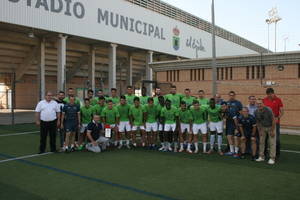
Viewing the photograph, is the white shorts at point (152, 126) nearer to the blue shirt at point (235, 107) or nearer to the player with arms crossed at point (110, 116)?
the player with arms crossed at point (110, 116)

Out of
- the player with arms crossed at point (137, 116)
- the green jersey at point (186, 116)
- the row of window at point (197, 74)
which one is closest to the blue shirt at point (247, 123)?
the green jersey at point (186, 116)

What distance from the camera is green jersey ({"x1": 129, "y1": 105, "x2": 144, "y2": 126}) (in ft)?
31.4

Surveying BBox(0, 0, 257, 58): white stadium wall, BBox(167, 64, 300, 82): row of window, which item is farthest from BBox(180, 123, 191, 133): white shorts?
BBox(0, 0, 257, 58): white stadium wall

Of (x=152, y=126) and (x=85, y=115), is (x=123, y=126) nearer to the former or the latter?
(x=152, y=126)

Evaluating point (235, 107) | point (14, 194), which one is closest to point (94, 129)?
point (14, 194)

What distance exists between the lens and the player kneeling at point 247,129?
7948 millimetres

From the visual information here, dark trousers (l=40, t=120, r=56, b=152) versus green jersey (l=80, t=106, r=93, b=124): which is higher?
green jersey (l=80, t=106, r=93, b=124)

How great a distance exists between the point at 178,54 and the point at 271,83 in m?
18.3

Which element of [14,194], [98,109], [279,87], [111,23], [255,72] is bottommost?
[14,194]

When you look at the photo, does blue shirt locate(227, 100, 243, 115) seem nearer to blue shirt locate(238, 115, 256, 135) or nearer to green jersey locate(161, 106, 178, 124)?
blue shirt locate(238, 115, 256, 135)

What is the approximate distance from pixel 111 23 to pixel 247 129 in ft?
61.7

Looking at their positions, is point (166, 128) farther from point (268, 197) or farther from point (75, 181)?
point (268, 197)

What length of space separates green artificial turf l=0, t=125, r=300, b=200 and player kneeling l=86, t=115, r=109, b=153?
484 millimetres

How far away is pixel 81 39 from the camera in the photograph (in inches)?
949
